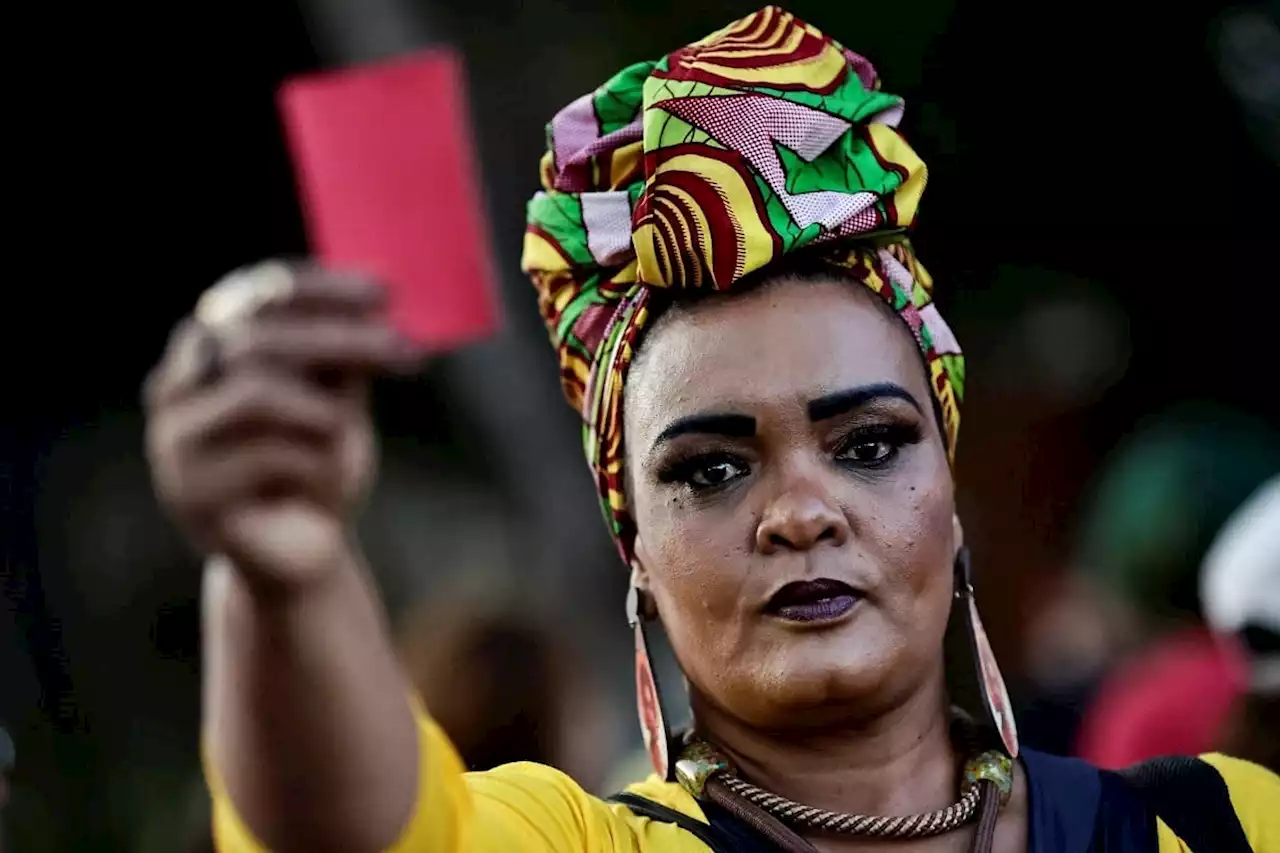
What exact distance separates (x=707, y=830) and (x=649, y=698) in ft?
0.84

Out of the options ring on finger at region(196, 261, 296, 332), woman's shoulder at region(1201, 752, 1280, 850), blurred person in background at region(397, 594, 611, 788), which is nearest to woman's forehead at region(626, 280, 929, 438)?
woman's shoulder at region(1201, 752, 1280, 850)

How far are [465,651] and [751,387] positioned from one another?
2729 mm

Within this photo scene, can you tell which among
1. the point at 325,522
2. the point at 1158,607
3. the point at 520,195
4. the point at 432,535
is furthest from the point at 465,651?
the point at 325,522

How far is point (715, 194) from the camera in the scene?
2.30m

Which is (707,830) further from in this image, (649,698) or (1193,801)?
(1193,801)

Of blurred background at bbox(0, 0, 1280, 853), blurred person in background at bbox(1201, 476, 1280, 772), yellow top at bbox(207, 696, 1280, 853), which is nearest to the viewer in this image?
Result: yellow top at bbox(207, 696, 1280, 853)

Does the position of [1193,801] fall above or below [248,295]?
below

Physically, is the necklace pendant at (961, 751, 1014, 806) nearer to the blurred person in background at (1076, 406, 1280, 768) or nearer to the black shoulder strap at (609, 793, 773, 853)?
the black shoulder strap at (609, 793, 773, 853)

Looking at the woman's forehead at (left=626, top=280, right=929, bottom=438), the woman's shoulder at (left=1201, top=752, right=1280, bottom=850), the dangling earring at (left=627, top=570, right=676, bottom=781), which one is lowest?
the woman's shoulder at (left=1201, top=752, right=1280, bottom=850)

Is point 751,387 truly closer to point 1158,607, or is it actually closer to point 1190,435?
point 1158,607

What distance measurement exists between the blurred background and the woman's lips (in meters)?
2.44

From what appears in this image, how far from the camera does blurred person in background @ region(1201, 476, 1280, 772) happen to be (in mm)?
3707

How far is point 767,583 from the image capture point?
213 centimetres

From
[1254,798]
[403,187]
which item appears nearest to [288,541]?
[1254,798]
